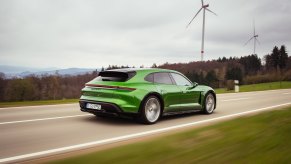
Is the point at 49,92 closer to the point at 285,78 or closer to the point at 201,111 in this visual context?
the point at 285,78

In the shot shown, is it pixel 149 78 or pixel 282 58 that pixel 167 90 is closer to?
pixel 149 78

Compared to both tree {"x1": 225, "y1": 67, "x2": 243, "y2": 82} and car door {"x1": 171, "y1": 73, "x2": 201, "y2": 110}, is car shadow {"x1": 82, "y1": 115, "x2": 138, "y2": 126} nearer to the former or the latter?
car door {"x1": 171, "y1": 73, "x2": 201, "y2": 110}

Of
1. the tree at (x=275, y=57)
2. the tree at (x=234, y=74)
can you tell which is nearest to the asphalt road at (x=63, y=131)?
the tree at (x=234, y=74)

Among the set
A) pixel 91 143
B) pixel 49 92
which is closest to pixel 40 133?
pixel 91 143

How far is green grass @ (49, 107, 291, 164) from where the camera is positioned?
12.4ft

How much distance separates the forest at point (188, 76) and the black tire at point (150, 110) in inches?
1684

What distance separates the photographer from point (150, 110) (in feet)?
26.3

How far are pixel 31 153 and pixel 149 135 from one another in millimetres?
2516

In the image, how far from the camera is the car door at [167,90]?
27.4 ft

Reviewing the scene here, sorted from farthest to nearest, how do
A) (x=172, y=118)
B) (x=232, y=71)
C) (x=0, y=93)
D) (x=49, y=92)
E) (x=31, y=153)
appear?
(x=232, y=71) < (x=49, y=92) < (x=0, y=93) < (x=172, y=118) < (x=31, y=153)

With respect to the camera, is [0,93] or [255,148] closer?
[255,148]

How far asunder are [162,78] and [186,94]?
0.97 metres

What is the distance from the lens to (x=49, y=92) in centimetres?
8181

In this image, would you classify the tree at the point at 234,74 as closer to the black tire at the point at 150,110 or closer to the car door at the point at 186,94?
the car door at the point at 186,94
